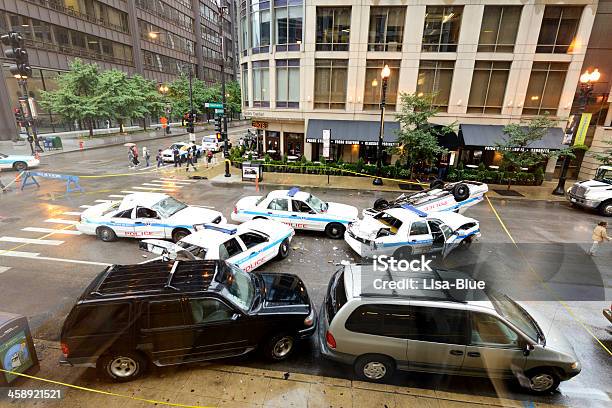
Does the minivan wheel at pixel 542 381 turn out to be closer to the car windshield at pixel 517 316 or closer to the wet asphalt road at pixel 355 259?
the wet asphalt road at pixel 355 259

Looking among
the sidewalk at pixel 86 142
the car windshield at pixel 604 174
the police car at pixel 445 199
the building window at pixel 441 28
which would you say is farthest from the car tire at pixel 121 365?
the sidewalk at pixel 86 142

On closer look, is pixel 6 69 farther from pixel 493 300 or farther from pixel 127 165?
pixel 493 300

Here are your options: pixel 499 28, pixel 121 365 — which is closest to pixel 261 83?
pixel 499 28

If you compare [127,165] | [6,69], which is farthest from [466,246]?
[6,69]

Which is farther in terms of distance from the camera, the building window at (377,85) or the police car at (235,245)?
the building window at (377,85)

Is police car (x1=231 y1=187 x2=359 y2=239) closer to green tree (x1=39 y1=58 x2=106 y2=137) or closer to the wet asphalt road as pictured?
the wet asphalt road

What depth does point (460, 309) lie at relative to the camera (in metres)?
5.00

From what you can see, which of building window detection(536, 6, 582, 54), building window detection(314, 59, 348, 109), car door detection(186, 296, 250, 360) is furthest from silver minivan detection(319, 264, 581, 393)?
building window detection(536, 6, 582, 54)

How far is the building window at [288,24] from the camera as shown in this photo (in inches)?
929

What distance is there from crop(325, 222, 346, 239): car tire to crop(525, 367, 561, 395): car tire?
23.0 ft

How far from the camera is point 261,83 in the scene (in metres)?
26.5

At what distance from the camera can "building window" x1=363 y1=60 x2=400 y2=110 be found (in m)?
23.2

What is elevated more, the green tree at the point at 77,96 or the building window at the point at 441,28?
the building window at the point at 441,28

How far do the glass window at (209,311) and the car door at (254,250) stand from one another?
2.75 m
